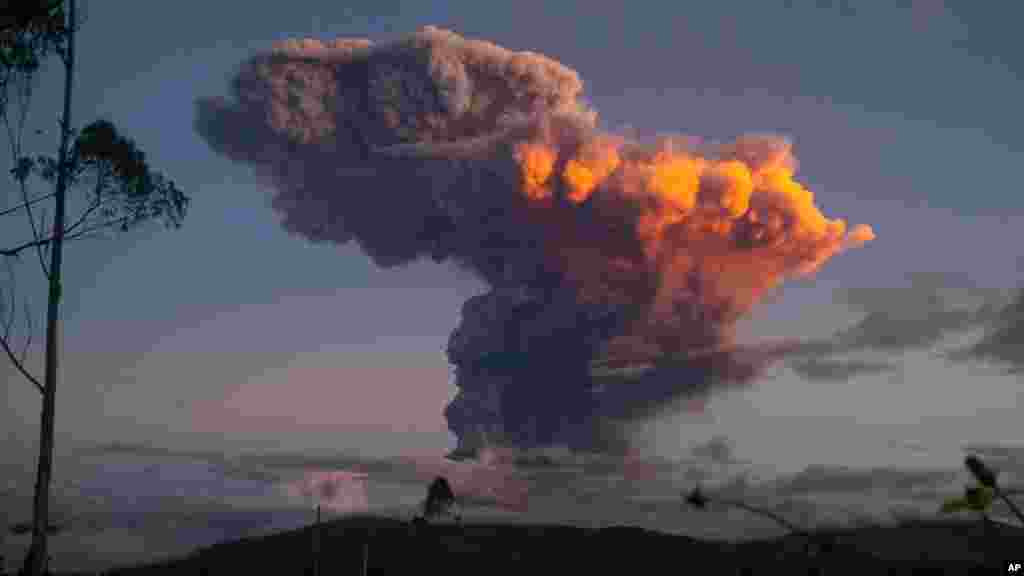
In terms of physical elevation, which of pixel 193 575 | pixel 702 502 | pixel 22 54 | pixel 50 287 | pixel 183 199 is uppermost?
pixel 22 54

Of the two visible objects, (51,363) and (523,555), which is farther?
(523,555)

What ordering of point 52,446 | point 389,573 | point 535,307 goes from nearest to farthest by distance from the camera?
point 52,446
point 389,573
point 535,307

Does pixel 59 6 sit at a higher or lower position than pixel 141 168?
higher

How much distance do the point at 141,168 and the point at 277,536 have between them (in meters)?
88.4

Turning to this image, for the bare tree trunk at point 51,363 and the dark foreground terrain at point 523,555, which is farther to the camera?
the dark foreground terrain at point 523,555

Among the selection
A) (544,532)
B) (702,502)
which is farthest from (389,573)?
(702,502)

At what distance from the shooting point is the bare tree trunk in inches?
1213

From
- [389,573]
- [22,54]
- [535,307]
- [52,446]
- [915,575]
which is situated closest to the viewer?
[52,446]

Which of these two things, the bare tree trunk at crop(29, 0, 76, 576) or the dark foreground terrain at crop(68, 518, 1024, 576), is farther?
the dark foreground terrain at crop(68, 518, 1024, 576)

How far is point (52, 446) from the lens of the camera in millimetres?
31734

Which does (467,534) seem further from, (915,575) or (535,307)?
(915,575)

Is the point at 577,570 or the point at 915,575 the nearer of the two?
the point at 915,575

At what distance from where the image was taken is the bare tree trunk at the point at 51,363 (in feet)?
101

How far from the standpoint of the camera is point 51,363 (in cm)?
3231
